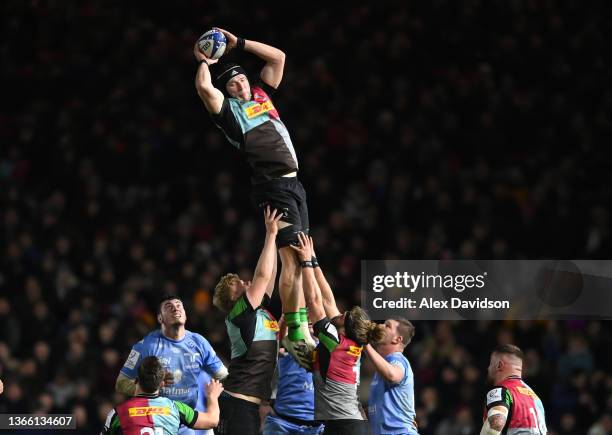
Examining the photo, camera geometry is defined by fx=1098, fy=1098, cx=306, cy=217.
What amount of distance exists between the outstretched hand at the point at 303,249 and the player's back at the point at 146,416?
159 cm

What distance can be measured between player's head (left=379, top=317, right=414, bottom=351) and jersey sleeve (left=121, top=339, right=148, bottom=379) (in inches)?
79.1

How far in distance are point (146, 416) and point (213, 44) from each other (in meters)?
2.80

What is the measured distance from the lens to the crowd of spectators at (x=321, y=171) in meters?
13.6

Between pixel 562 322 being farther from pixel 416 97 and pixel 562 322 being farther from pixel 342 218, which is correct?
pixel 416 97

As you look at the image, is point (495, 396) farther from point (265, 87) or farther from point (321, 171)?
point (321, 171)

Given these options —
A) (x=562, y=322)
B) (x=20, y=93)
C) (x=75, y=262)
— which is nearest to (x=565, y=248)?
(x=562, y=322)

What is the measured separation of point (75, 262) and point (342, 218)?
3801mm

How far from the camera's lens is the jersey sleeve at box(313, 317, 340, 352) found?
8297mm

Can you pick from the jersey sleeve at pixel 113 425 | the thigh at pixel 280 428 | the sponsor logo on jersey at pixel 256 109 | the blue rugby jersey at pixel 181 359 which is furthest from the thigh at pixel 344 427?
the sponsor logo on jersey at pixel 256 109

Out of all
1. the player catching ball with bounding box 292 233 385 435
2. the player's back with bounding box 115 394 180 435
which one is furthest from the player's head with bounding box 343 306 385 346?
the player's back with bounding box 115 394 180 435

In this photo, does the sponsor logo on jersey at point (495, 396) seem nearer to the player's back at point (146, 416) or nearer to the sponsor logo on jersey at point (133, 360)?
the player's back at point (146, 416)

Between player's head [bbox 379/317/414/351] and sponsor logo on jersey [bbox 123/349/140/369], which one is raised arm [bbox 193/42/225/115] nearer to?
sponsor logo on jersey [bbox 123/349/140/369]

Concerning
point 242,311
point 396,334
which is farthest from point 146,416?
point 396,334

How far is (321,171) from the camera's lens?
53.4 ft
